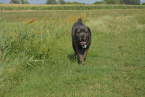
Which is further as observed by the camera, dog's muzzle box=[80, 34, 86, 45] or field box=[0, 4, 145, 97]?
dog's muzzle box=[80, 34, 86, 45]

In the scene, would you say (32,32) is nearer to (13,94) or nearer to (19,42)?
(19,42)

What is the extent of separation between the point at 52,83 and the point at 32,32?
3155mm

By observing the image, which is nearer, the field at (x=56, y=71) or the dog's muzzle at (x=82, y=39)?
the field at (x=56, y=71)

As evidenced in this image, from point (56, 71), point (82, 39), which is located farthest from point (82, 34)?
point (56, 71)

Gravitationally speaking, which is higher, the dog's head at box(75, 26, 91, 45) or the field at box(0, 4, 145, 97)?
the dog's head at box(75, 26, 91, 45)

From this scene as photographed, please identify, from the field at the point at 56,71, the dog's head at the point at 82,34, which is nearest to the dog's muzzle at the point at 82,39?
the dog's head at the point at 82,34

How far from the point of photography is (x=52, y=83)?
4.39m

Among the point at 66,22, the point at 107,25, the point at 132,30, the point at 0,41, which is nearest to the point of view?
the point at 0,41

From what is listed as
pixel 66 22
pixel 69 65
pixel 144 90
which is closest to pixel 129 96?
pixel 144 90

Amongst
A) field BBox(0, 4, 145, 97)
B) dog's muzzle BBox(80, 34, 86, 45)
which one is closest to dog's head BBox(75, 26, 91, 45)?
dog's muzzle BBox(80, 34, 86, 45)

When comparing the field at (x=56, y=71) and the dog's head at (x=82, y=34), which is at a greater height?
the dog's head at (x=82, y=34)

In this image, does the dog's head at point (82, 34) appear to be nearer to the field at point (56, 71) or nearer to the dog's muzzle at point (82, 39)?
the dog's muzzle at point (82, 39)

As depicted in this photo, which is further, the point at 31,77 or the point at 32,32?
the point at 32,32

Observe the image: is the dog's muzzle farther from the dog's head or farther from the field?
the field
